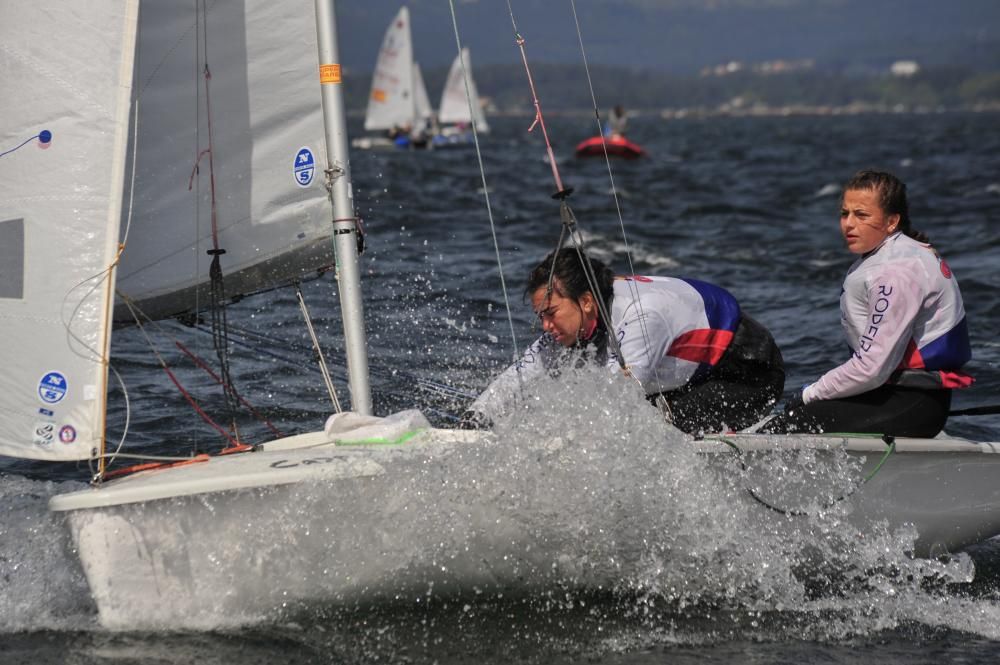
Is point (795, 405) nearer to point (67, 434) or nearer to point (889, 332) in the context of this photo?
point (889, 332)

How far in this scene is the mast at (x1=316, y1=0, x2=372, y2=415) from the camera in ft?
11.8

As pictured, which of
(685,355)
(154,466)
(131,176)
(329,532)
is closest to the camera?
(329,532)

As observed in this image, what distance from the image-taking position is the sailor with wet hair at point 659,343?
11.0ft

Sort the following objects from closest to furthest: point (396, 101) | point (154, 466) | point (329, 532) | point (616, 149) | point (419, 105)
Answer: point (329, 532) < point (154, 466) < point (616, 149) < point (396, 101) < point (419, 105)

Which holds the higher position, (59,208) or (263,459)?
(59,208)

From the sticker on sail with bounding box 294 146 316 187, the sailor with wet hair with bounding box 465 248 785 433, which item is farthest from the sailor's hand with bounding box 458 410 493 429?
the sticker on sail with bounding box 294 146 316 187

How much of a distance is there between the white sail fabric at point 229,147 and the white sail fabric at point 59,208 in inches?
17.5

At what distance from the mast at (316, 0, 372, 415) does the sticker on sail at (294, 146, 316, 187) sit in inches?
2.6

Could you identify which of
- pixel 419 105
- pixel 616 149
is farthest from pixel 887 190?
pixel 419 105

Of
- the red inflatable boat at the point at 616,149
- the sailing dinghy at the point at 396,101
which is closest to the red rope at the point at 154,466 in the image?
the red inflatable boat at the point at 616,149

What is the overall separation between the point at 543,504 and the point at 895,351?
1053 mm

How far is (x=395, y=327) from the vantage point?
6.75m

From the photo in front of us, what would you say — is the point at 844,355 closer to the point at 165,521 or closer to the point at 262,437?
the point at 262,437

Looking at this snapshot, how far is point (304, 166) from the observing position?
12.3ft
